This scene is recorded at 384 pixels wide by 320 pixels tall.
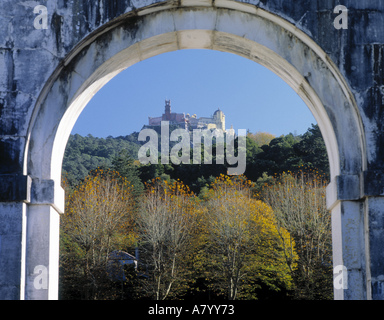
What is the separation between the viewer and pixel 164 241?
3189 cm

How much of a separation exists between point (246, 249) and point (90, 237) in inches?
352

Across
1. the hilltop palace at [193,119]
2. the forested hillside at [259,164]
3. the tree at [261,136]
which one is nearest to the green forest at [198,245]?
the forested hillside at [259,164]

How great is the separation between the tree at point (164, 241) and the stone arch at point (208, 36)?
948 inches

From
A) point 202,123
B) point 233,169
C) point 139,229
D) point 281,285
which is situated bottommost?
point 281,285

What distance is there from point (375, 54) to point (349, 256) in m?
2.58

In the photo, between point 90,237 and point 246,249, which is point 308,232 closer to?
Result: point 246,249

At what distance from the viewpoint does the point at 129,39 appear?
7.11 metres

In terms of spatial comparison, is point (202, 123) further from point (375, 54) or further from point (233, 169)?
point (375, 54)

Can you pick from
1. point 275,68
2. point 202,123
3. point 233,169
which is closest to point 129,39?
point 275,68

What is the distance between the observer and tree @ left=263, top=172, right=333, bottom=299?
94.4 ft

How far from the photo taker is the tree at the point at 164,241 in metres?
30.8
